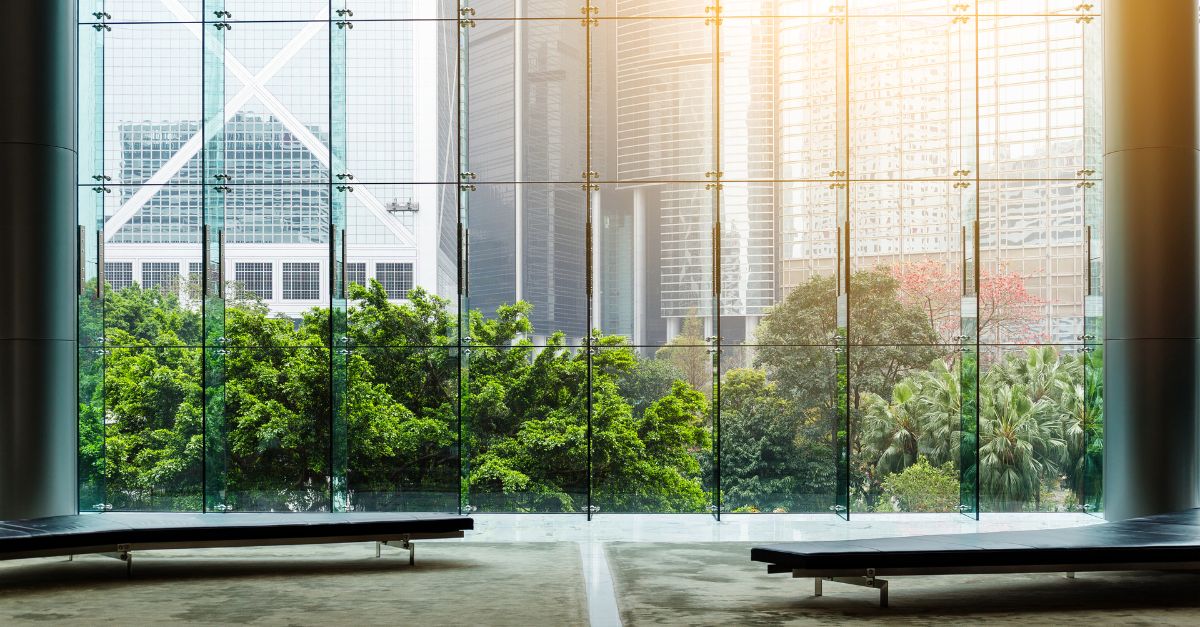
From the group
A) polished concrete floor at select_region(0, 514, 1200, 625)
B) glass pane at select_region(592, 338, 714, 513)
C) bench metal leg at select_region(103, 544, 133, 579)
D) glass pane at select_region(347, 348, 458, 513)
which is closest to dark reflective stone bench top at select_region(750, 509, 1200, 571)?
polished concrete floor at select_region(0, 514, 1200, 625)

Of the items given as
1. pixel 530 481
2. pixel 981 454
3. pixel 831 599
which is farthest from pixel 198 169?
pixel 981 454

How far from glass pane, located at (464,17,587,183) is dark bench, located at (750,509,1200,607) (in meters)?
6.06

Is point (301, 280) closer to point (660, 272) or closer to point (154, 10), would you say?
point (154, 10)

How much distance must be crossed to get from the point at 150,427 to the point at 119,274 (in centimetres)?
157

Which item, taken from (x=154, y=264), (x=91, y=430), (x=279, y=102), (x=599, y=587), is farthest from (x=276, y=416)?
(x=599, y=587)

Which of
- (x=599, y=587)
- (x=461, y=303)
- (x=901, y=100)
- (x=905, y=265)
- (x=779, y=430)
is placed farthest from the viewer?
(x=779, y=430)

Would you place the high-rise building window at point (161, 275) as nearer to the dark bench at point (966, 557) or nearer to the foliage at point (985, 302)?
the dark bench at point (966, 557)

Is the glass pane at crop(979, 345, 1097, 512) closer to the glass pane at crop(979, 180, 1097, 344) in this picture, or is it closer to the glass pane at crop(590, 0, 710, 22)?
the glass pane at crop(979, 180, 1097, 344)

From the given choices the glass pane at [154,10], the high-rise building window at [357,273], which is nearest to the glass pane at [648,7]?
the high-rise building window at [357,273]

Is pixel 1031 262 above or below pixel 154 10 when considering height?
below

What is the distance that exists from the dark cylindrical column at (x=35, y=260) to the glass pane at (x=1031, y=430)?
8.62m

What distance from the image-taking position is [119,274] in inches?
404

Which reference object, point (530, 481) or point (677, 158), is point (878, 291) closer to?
point (677, 158)

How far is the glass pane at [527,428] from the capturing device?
10969 millimetres
